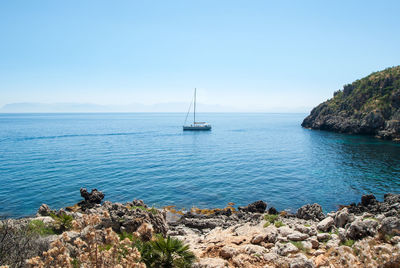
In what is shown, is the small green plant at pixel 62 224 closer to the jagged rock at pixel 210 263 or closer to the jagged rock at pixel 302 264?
the jagged rock at pixel 210 263

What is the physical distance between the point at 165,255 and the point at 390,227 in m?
8.64

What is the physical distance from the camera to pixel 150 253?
8938mm

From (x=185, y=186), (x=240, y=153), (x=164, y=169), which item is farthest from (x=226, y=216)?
(x=240, y=153)

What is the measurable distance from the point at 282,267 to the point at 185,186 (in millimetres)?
21894

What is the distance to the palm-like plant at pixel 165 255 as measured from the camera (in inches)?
344

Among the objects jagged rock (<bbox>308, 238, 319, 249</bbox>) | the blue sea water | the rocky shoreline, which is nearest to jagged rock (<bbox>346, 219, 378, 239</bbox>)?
the rocky shoreline

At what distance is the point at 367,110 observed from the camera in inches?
3159

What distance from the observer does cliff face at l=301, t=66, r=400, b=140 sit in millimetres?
72062

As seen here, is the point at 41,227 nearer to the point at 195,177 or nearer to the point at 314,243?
the point at 314,243

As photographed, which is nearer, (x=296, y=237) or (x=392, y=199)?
(x=296, y=237)

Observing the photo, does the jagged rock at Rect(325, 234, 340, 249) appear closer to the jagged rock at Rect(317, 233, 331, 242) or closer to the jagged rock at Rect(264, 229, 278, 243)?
the jagged rock at Rect(317, 233, 331, 242)

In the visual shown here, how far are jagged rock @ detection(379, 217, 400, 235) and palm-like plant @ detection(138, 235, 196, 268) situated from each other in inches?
297

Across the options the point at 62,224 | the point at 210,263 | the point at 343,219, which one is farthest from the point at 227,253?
the point at 62,224

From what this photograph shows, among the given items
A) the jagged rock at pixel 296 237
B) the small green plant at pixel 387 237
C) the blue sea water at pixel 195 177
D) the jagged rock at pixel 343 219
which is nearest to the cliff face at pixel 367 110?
the blue sea water at pixel 195 177
